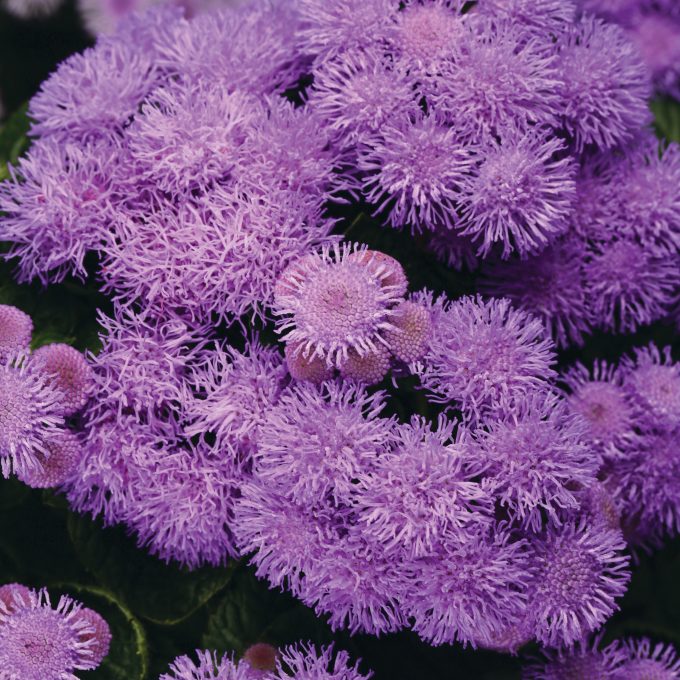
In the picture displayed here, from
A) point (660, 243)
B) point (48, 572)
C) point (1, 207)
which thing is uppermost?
point (660, 243)

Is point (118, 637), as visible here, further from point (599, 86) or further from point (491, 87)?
point (599, 86)

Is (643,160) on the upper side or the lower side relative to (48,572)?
upper

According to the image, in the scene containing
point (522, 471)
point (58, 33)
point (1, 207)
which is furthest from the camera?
point (58, 33)

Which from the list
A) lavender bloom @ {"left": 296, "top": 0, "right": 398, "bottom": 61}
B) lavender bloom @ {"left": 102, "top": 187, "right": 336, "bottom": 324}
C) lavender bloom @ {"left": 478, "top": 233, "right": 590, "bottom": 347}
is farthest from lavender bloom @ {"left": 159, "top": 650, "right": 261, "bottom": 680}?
lavender bloom @ {"left": 296, "top": 0, "right": 398, "bottom": 61}

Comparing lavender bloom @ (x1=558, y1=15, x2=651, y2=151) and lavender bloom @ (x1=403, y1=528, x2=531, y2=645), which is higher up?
lavender bloom @ (x1=558, y1=15, x2=651, y2=151)

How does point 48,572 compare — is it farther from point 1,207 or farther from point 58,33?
point 58,33

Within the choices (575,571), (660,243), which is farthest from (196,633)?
(660,243)

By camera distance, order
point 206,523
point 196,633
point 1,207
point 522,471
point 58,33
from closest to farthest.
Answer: point 522,471, point 206,523, point 1,207, point 196,633, point 58,33

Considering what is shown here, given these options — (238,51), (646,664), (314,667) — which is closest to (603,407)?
(646,664)

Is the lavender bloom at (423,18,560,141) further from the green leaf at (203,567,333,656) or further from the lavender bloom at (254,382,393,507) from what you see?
the green leaf at (203,567,333,656)
